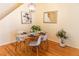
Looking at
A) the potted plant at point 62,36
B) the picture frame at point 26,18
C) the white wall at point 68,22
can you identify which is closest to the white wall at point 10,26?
the picture frame at point 26,18

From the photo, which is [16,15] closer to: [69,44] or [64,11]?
[64,11]

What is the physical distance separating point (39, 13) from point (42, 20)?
45cm

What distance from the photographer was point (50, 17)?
4984 millimetres

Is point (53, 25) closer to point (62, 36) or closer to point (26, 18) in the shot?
point (62, 36)

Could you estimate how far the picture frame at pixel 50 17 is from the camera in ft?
15.7

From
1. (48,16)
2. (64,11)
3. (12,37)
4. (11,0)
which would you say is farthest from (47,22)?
(11,0)

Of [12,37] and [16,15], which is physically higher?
[16,15]

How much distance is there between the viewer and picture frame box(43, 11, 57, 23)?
4.79m

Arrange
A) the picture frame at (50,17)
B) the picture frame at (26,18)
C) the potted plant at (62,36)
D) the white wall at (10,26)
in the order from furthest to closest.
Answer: the picture frame at (26,18) → the picture frame at (50,17) → the white wall at (10,26) → the potted plant at (62,36)

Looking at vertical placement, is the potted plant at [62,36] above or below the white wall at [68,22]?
below

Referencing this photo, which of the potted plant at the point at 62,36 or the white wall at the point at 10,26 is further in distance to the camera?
the white wall at the point at 10,26

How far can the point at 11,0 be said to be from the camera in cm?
94

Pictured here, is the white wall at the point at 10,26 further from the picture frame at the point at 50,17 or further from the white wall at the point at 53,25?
the picture frame at the point at 50,17

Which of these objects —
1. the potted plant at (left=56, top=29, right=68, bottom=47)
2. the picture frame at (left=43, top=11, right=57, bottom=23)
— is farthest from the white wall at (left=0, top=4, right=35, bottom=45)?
the potted plant at (left=56, top=29, right=68, bottom=47)
